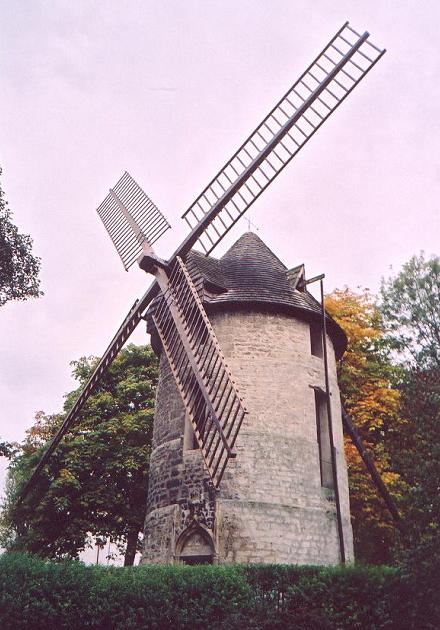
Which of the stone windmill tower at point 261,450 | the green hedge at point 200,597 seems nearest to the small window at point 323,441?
the stone windmill tower at point 261,450

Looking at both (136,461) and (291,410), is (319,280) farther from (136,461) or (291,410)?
(136,461)

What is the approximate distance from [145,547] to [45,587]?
442cm

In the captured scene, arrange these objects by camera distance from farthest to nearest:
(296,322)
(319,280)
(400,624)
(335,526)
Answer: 1. (319,280)
2. (296,322)
3. (335,526)
4. (400,624)

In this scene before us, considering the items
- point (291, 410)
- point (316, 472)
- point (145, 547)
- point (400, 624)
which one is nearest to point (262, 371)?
point (291, 410)

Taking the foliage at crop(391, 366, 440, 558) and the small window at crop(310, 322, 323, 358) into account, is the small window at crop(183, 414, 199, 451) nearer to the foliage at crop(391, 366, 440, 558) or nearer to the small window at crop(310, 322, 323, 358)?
the small window at crop(310, 322, 323, 358)

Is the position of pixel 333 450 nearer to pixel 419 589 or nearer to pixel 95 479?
pixel 419 589

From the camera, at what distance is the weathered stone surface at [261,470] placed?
10922 mm

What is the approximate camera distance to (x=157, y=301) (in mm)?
14320

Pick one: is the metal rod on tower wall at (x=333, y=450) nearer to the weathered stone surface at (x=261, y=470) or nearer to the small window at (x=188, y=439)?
the weathered stone surface at (x=261, y=470)

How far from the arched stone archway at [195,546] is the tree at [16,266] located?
744 cm

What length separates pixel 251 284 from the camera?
45.1 feet

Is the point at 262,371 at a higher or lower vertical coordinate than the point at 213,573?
higher

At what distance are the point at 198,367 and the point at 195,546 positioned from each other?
3.61 meters

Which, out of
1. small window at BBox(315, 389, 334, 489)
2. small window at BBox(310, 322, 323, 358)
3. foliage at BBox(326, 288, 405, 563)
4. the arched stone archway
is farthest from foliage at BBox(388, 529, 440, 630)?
foliage at BBox(326, 288, 405, 563)
